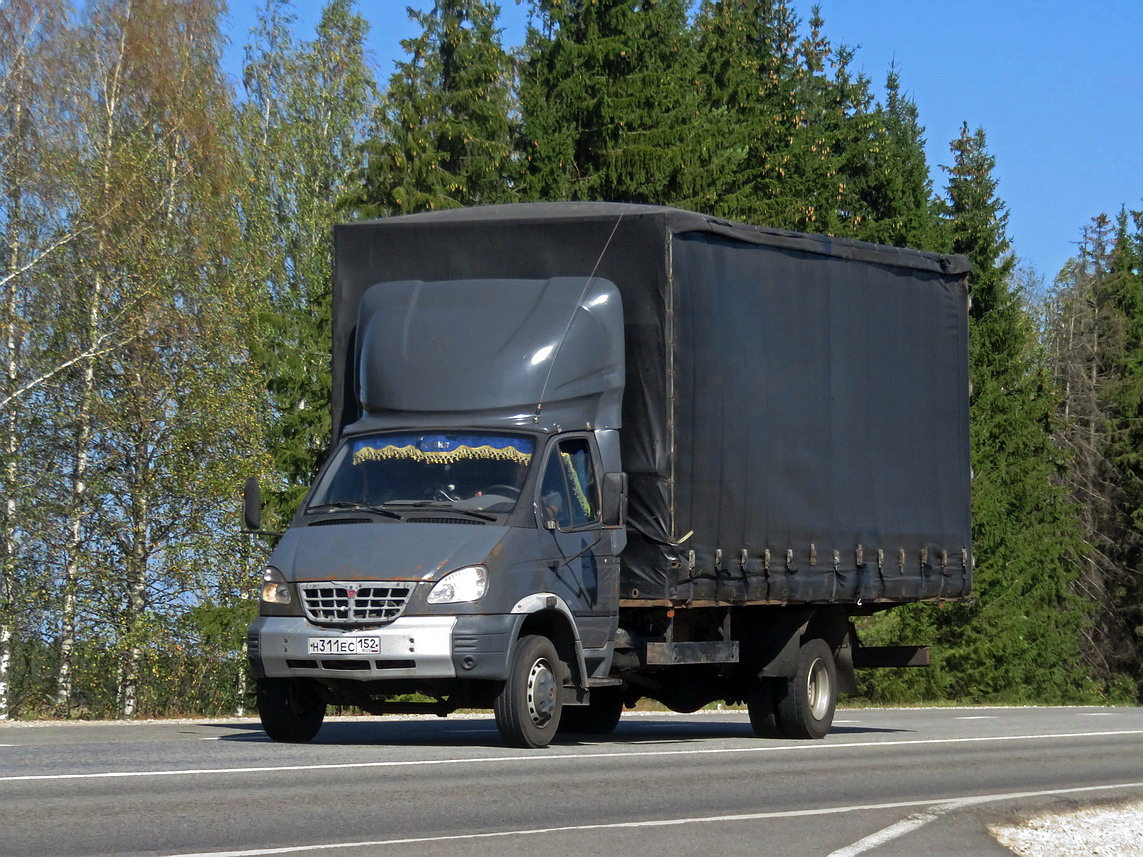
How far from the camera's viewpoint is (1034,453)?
56.8 m

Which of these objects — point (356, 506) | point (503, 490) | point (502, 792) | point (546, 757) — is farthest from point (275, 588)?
point (502, 792)

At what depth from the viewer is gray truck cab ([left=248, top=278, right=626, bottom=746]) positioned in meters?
12.8

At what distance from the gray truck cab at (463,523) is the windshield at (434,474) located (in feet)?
0.04

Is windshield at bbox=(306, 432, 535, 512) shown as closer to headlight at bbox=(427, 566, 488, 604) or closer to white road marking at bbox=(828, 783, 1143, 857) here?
headlight at bbox=(427, 566, 488, 604)

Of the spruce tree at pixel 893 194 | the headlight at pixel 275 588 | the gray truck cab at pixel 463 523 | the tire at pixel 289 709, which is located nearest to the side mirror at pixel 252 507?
the gray truck cab at pixel 463 523

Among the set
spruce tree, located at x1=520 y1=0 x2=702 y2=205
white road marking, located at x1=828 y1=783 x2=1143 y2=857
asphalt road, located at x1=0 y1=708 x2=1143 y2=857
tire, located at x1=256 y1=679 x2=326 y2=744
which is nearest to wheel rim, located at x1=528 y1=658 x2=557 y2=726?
→ asphalt road, located at x1=0 y1=708 x2=1143 y2=857

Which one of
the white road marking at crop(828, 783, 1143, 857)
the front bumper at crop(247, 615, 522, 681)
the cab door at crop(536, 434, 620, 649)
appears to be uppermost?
the cab door at crop(536, 434, 620, 649)

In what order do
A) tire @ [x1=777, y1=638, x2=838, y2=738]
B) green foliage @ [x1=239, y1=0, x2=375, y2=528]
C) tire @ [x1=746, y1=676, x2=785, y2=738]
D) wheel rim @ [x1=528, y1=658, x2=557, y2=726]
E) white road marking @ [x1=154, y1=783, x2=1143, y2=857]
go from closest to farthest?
1. white road marking @ [x1=154, y1=783, x2=1143, y2=857]
2. wheel rim @ [x1=528, y1=658, x2=557, y2=726]
3. tire @ [x1=777, y1=638, x2=838, y2=738]
4. tire @ [x1=746, y1=676, x2=785, y2=738]
5. green foliage @ [x1=239, y1=0, x2=375, y2=528]

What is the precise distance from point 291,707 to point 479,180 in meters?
24.5

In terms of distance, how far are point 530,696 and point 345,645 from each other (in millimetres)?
1494

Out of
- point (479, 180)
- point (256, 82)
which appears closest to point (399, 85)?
point (479, 180)

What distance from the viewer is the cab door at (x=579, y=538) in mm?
13672

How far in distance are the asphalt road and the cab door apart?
107 centimetres

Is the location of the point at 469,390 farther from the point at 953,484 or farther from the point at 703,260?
the point at 953,484
